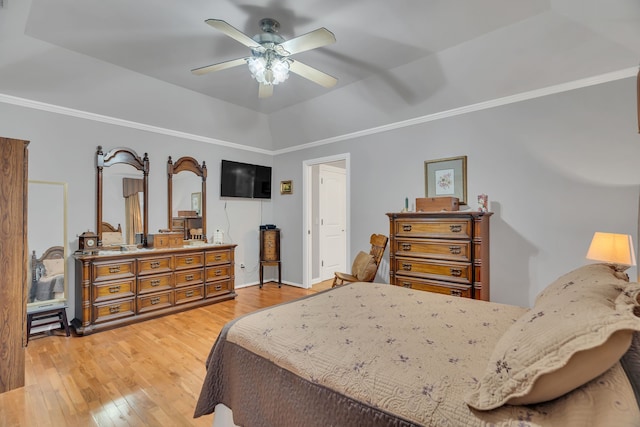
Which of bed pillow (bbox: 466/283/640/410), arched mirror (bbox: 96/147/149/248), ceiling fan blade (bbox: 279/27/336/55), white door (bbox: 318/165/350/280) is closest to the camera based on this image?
bed pillow (bbox: 466/283/640/410)

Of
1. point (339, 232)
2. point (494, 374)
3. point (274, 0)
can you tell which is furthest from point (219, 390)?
point (339, 232)

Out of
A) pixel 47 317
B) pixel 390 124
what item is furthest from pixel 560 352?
pixel 47 317

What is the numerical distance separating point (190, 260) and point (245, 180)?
173cm

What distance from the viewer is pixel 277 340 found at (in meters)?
1.28

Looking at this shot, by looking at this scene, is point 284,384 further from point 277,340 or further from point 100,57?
point 100,57

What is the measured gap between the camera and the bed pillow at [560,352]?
2.23 ft

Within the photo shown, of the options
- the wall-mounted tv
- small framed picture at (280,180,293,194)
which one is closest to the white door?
small framed picture at (280,180,293,194)

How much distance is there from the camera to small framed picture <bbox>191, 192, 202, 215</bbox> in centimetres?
439

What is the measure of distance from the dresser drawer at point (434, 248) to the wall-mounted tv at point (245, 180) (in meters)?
2.86

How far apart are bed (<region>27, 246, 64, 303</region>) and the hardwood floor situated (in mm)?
437

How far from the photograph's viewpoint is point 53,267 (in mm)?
3188

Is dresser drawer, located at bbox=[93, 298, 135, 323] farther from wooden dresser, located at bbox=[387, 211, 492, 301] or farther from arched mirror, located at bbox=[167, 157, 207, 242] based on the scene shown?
wooden dresser, located at bbox=[387, 211, 492, 301]

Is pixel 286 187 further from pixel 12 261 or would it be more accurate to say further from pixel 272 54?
pixel 12 261

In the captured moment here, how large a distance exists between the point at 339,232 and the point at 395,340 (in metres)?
4.56
